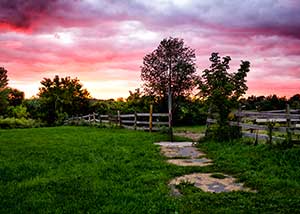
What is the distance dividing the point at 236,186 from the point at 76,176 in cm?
365

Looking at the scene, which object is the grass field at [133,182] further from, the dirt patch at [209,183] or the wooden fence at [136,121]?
the wooden fence at [136,121]

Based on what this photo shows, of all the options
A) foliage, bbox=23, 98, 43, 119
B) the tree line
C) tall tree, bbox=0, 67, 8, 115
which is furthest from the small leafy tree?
tall tree, bbox=0, 67, 8, 115

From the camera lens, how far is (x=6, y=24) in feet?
58.2

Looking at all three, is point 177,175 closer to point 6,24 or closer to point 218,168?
point 218,168

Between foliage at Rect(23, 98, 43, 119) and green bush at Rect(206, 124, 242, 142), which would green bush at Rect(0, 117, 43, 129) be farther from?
green bush at Rect(206, 124, 242, 142)

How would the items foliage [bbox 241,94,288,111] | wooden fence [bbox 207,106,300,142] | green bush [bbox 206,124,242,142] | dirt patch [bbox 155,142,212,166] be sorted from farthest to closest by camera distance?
foliage [bbox 241,94,288,111]
green bush [bbox 206,124,242,142]
wooden fence [bbox 207,106,300,142]
dirt patch [bbox 155,142,212,166]

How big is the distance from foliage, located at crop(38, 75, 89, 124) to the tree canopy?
33.7 ft

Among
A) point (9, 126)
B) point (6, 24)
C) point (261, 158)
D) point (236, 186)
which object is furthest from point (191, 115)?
point (236, 186)

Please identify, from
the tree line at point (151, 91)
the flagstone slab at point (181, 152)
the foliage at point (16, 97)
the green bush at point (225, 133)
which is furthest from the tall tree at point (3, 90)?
the green bush at point (225, 133)

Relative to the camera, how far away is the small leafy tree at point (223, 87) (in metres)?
13.9

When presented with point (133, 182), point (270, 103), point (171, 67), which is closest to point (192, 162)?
point (133, 182)

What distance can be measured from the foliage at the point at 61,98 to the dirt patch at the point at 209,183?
131ft

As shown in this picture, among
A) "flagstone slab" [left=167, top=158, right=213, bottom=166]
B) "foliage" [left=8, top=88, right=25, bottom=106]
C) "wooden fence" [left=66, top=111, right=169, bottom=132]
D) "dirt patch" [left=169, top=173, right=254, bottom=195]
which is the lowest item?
"dirt patch" [left=169, top=173, right=254, bottom=195]

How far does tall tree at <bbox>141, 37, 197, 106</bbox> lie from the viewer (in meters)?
48.2
